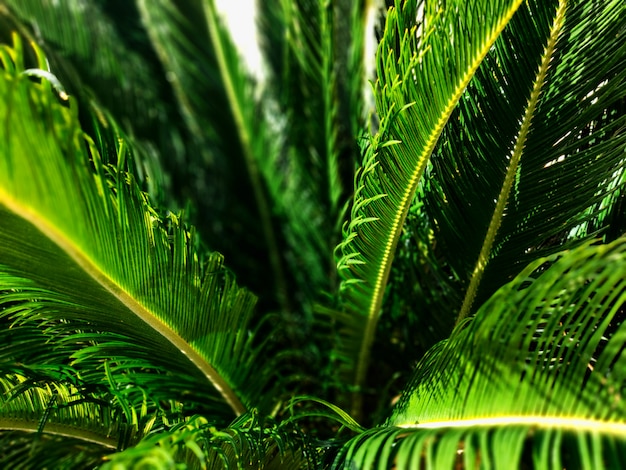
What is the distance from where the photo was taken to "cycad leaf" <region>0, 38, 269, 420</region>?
1.70 ft

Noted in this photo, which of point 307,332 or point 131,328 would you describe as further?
point 307,332

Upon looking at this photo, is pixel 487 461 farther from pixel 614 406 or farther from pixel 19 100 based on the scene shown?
pixel 19 100

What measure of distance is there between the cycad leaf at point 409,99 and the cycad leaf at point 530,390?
0.19m

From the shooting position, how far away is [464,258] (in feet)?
2.77

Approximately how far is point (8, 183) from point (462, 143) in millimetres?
570

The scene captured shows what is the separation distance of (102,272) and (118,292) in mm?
45

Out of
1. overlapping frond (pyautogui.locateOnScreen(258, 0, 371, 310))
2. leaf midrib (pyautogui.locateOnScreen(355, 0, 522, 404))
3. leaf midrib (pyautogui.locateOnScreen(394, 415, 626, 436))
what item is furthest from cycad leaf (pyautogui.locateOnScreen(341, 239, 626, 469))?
overlapping frond (pyautogui.locateOnScreen(258, 0, 371, 310))

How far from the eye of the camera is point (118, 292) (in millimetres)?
654

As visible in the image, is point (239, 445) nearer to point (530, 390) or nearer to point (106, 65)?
point (530, 390)

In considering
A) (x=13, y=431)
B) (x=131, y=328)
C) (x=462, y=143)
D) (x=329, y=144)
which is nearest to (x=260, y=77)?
(x=329, y=144)

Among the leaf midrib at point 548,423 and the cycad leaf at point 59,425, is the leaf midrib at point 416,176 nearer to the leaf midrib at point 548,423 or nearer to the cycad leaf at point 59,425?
the leaf midrib at point 548,423

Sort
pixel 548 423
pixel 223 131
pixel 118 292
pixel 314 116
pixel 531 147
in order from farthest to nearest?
pixel 223 131 → pixel 314 116 → pixel 531 147 → pixel 118 292 → pixel 548 423

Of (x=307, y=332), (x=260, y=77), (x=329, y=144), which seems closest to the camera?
(x=329, y=144)

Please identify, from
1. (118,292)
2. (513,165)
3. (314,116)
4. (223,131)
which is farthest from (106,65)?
(513,165)
